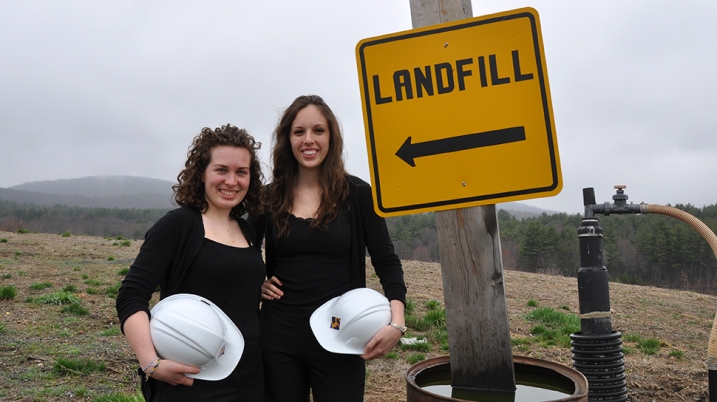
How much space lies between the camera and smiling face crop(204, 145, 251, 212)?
2475 mm

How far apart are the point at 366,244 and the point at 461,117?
0.91m

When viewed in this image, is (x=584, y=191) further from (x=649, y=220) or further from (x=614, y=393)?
(x=649, y=220)

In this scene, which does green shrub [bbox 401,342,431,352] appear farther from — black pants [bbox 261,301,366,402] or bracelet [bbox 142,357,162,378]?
bracelet [bbox 142,357,162,378]

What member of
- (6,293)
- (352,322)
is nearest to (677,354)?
(352,322)

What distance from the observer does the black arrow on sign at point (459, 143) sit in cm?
198

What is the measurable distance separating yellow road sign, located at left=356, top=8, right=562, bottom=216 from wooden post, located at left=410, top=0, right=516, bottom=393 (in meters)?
0.29

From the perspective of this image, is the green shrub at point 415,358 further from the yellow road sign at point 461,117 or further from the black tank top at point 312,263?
the yellow road sign at point 461,117

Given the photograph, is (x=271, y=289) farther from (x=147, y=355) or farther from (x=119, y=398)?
(x=119, y=398)

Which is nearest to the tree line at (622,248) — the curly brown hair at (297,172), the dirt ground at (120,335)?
the dirt ground at (120,335)

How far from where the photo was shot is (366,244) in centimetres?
265

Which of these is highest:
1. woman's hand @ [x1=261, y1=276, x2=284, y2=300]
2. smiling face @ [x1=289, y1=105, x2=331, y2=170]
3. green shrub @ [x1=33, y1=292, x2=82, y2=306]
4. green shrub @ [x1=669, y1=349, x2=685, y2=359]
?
smiling face @ [x1=289, y1=105, x2=331, y2=170]

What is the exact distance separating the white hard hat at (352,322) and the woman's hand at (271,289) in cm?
22

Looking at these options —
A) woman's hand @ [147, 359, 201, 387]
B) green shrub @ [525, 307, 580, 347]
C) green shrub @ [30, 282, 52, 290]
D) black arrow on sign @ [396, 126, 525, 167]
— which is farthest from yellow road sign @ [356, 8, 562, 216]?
green shrub @ [30, 282, 52, 290]

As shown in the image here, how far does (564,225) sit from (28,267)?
254 feet
